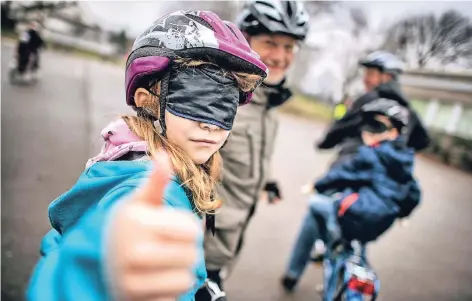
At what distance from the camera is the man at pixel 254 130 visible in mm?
1338

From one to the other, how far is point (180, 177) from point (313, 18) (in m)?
1.79

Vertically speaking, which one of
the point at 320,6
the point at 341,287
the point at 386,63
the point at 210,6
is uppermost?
the point at 320,6

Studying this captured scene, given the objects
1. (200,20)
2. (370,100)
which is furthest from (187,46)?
(370,100)

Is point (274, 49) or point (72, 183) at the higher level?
point (274, 49)

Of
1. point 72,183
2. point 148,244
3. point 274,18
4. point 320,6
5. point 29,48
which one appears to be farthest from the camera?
point 320,6

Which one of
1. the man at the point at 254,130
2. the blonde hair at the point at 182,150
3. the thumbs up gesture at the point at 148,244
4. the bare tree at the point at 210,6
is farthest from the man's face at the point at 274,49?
the thumbs up gesture at the point at 148,244

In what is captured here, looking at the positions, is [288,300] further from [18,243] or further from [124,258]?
[124,258]

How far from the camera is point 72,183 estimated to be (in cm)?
141

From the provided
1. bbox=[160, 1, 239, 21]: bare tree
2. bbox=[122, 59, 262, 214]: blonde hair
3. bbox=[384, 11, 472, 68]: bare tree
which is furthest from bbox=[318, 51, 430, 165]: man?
bbox=[122, 59, 262, 214]: blonde hair

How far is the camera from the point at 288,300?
7.18ft

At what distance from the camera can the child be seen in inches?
61.1

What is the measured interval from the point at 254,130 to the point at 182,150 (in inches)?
24.4

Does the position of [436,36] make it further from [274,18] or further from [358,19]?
[274,18]

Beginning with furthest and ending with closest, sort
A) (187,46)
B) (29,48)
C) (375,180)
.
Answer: (29,48) < (375,180) < (187,46)
